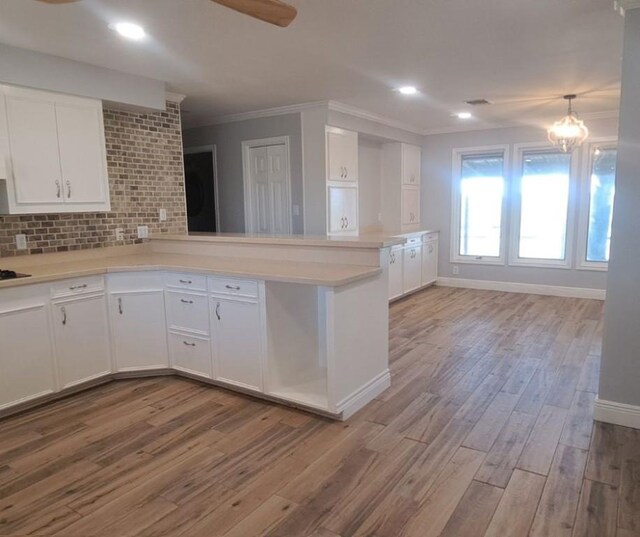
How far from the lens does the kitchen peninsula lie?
2.92 metres

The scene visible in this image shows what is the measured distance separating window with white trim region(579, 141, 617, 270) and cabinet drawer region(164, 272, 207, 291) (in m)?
5.44

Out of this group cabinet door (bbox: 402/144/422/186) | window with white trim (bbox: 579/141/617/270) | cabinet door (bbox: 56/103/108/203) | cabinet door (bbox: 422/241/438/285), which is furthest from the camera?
cabinet door (bbox: 422/241/438/285)

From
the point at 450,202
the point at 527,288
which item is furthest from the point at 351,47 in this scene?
the point at 527,288

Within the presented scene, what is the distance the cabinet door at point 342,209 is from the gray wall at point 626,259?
9.81 feet

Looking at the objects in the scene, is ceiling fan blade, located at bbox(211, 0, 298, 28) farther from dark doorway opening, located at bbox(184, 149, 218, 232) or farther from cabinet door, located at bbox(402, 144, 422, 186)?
cabinet door, located at bbox(402, 144, 422, 186)

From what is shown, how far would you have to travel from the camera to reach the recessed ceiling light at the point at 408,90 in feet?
14.3

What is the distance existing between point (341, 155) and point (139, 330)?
2.98m

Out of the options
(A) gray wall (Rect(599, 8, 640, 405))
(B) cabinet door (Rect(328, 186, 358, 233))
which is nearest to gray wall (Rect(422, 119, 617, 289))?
(B) cabinet door (Rect(328, 186, 358, 233))

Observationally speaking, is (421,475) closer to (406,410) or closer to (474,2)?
(406,410)

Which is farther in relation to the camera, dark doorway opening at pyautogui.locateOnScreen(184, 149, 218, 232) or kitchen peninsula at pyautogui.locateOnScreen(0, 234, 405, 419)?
dark doorway opening at pyautogui.locateOnScreen(184, 149, 218, 232)

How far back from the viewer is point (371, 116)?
5.67m

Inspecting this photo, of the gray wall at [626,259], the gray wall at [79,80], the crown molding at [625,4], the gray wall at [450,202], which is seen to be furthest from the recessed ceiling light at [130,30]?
the gray wall at [450,202]

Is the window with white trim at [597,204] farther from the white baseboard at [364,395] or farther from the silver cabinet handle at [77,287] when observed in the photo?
the silver cabinet handle at [77,287]

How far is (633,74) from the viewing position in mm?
2572
